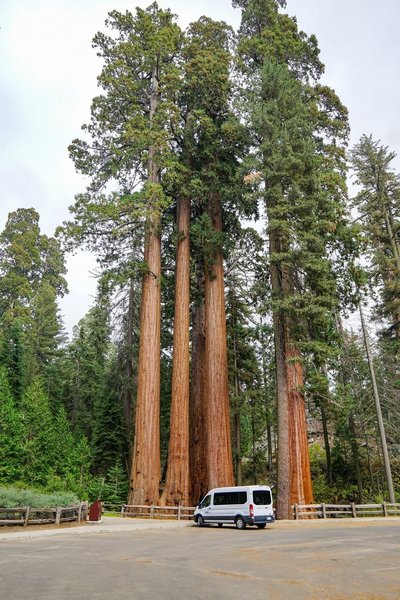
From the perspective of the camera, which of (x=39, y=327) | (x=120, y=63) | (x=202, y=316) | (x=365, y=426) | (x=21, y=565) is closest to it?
(x=21, y=565)

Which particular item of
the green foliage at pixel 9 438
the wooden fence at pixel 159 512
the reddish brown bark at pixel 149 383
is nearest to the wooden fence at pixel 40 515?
the wooden fence at pixel 159 512

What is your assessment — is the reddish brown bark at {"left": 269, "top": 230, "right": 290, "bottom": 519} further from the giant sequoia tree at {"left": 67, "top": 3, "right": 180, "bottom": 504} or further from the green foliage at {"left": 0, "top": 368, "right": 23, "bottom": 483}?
the green foliage at {"left": 0, "top": 368, "right": 23, "bottom": 483}

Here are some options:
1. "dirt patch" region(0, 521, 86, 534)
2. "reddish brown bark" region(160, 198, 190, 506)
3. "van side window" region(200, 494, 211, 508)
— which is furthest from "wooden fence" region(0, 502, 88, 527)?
"van side window" region(200, 494, 211, 508)

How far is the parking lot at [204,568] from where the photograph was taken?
18.3 feet

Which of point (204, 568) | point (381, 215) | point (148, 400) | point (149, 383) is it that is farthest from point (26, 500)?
point (381, 215)

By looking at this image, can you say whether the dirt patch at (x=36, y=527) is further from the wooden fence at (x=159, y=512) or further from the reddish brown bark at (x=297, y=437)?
the reddish brown bark at (x=297, y=437)

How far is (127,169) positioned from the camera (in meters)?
23.9

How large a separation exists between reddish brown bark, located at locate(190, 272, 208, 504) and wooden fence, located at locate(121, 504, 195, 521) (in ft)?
9.95

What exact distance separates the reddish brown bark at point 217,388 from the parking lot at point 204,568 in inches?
287

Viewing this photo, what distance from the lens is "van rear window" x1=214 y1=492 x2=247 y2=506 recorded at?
1605 centimetres

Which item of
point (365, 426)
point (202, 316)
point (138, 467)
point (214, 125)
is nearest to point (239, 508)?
point (138, 467)

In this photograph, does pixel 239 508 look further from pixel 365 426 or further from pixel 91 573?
pixel 365 426

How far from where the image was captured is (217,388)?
20125 millimetres

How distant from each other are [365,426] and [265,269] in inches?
530
